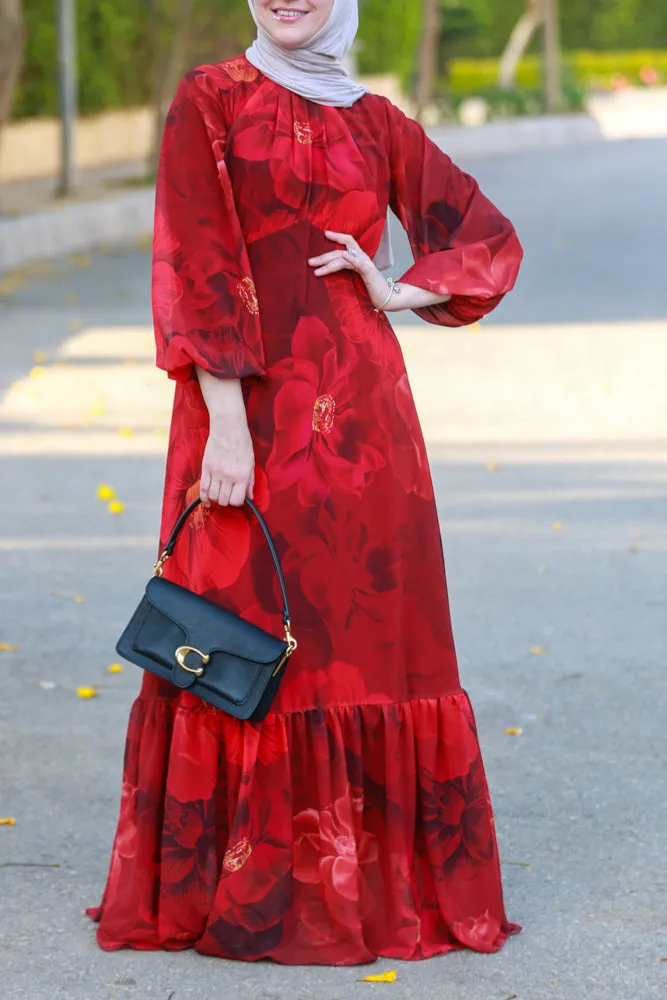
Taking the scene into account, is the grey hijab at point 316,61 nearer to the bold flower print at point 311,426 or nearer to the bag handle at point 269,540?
the bold flower print at point 311,426

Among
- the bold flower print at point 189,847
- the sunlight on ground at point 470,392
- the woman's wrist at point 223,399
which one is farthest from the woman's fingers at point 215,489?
the sunlight on ground at point 470,392

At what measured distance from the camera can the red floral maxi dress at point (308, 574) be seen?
332 centimetres

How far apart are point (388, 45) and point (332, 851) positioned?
4194cm

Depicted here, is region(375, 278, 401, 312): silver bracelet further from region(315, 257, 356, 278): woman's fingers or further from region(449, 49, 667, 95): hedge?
region(449, 49, 667, 95): hedge

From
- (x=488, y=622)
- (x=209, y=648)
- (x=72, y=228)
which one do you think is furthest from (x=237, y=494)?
(x=72, y=228)

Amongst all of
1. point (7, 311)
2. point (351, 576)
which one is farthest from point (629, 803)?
point (7, 311)

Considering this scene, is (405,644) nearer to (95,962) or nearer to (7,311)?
(95,962)

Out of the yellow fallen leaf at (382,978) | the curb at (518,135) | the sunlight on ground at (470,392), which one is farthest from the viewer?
the curb at (518,135)

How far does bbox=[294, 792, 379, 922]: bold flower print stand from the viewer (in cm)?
341

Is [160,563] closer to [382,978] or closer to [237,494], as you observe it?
[237,494]

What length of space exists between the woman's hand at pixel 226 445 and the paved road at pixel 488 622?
0.87 metres

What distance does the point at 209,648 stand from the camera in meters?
3.34

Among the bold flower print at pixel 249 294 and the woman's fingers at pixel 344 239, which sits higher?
the woman's fingers at pixel 344 239

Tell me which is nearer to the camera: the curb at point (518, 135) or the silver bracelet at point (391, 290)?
the silver bracelet at point (391, 290)
